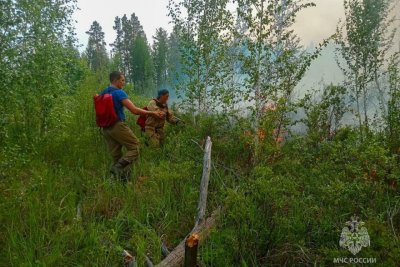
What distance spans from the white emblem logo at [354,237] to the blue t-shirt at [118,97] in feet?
15.0

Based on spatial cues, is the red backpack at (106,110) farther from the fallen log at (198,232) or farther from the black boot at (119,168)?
the fallen log at (198,232)

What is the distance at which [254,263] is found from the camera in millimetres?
4219

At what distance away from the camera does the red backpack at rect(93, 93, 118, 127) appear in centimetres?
645

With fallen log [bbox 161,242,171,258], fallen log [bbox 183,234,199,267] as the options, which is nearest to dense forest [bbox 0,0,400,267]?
fallen log [bbox 161,242,171,258]

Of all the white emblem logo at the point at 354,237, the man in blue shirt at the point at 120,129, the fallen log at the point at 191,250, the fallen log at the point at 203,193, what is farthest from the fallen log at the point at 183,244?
the man in blue shirt at the point at 120,129

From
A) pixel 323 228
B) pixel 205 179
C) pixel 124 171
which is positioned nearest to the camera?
pixel 323 228

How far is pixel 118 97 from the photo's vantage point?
21.4ft

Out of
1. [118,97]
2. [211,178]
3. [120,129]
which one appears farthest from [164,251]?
[118,97]

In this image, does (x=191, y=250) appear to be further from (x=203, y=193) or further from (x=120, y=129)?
A: (x=120, y=129)

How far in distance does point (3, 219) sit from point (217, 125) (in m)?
5.01

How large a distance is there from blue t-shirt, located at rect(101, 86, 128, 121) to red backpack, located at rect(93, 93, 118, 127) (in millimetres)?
120

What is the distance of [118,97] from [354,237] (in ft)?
15.8

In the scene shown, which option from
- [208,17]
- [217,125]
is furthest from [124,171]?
[208,17]

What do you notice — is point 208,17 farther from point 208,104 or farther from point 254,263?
point 254,263
